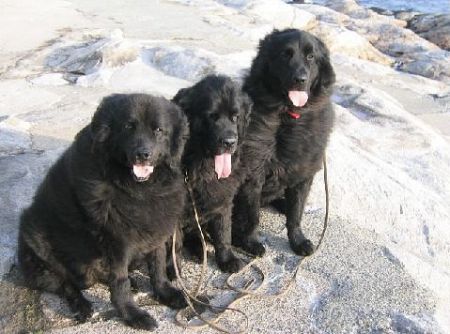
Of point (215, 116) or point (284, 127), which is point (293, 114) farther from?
point (215, 116)

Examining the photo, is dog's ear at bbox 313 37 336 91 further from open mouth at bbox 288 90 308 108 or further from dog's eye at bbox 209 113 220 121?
dog's eye at bbox 209 113 220 121

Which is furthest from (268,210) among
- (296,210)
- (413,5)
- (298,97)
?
(413,5)

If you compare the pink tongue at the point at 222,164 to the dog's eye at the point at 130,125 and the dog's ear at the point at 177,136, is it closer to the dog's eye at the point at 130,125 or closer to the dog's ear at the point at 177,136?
the dog's ear at the point at 177,136

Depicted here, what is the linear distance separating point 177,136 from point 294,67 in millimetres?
1325

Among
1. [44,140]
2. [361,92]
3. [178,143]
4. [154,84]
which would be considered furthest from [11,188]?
[361,92]

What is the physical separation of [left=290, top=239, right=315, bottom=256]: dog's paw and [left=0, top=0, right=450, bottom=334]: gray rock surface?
0.29ft

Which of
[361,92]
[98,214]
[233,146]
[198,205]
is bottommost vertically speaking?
[361,92]

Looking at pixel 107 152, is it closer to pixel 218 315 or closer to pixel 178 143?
pixel 178 143

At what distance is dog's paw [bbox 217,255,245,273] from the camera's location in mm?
4375

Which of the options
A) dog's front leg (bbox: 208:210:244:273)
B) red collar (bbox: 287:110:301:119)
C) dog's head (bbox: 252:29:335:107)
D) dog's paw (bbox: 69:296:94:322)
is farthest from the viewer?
red collar (bbox: 287:110:301:119)

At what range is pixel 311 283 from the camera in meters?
4.32

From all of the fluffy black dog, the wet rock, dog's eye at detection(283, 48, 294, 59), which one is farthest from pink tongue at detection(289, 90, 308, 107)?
the wet rock

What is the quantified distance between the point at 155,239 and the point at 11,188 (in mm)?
2102

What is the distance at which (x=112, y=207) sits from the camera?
352cm
